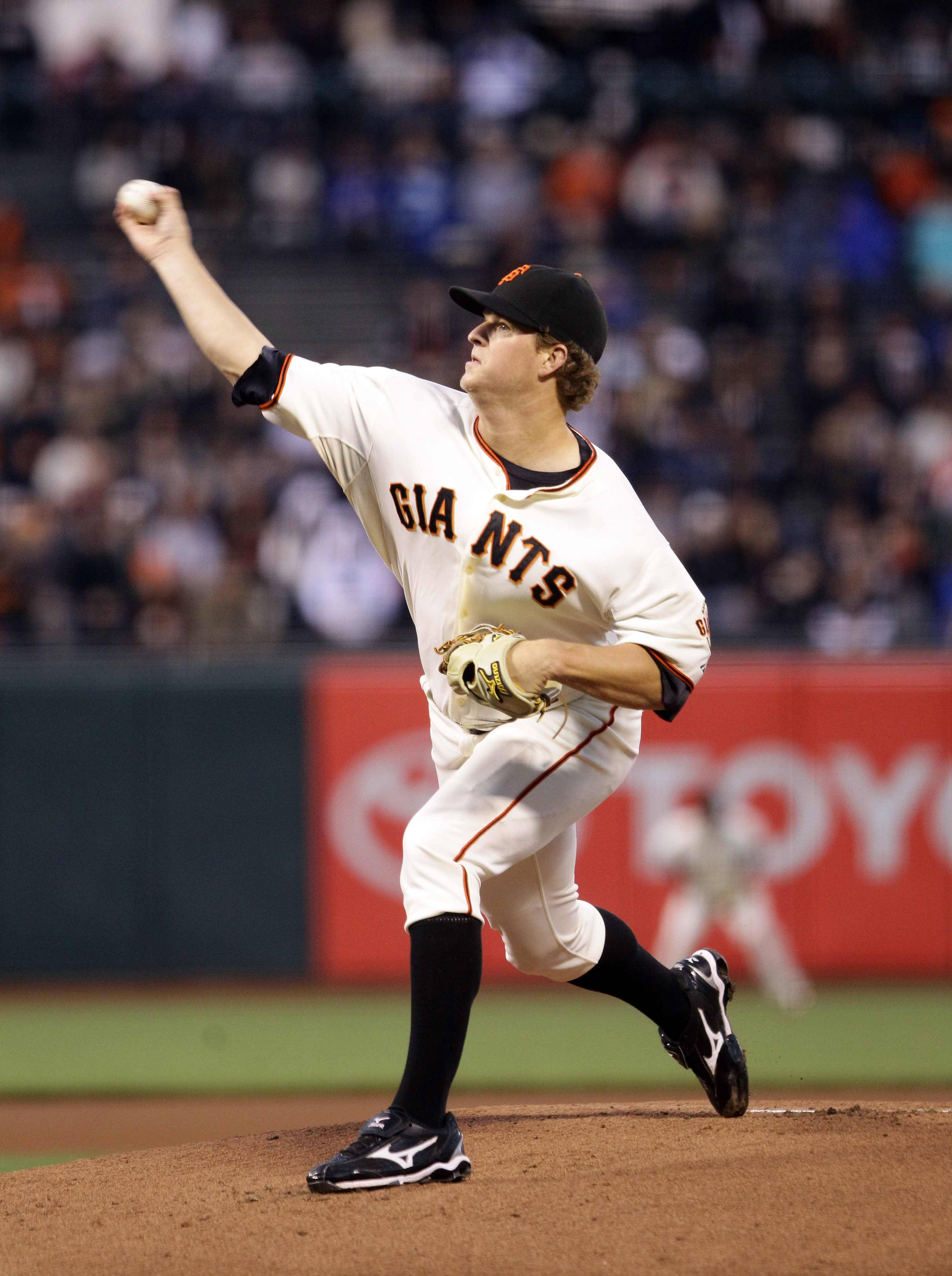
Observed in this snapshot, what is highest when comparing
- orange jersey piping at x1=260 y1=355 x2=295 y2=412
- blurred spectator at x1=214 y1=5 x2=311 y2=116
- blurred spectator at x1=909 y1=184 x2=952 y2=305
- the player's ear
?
blurred spectator at x1=214 y1=5 x2=311 y2=116

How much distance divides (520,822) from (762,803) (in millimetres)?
5597

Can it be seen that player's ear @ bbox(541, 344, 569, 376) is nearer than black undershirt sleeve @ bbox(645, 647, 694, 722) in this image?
No

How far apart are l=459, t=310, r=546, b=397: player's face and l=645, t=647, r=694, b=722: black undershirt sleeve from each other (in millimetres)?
644

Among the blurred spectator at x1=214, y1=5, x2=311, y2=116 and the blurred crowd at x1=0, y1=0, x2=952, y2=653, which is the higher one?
the blurred spectator at x1=214, y1=5, x2=311, y2=116

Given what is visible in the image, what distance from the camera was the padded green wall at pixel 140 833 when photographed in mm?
8672

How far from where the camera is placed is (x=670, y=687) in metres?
3.42

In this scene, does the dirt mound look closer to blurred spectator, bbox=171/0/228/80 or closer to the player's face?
the player's face

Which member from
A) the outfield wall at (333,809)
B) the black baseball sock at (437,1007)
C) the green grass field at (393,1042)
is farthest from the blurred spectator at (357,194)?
the black baseball sock at (437,1007)

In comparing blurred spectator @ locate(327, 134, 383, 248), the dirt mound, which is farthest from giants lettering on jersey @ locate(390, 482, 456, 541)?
blurred spectator @ locate(327, 134, 383, 248)

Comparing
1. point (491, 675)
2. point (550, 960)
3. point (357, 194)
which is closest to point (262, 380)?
point (491, 675)

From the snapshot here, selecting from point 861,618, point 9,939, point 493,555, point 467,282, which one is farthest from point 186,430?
point 493,555

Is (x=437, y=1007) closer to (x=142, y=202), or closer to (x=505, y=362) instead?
(x=505, y=362)

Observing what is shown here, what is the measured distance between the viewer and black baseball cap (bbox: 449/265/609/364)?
3.53 metres

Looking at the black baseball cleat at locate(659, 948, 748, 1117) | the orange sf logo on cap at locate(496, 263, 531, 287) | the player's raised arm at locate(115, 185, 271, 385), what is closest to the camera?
the player's raised arm at locate(115, 185, 271, 385)
